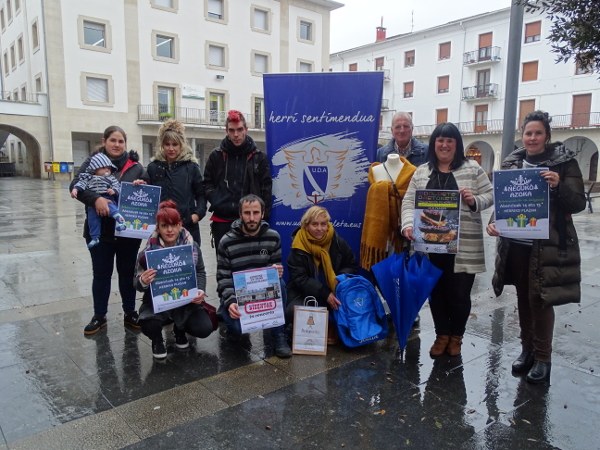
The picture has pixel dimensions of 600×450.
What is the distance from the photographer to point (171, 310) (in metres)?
3.74

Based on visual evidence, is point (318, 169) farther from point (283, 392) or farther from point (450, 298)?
point (283, 392)

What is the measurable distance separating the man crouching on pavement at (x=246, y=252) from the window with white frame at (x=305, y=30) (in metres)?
35.1

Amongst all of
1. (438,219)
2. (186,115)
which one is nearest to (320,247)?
(438,219)

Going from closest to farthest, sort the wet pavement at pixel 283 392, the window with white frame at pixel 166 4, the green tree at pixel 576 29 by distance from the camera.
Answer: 1. the wet pavement at pixel 283 392
2. the green tree at pixel 576 29
3. the window with white frame at pixel 166 4

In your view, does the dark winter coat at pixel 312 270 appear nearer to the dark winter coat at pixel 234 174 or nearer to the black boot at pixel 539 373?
the dark winter coat at pixel 234 174

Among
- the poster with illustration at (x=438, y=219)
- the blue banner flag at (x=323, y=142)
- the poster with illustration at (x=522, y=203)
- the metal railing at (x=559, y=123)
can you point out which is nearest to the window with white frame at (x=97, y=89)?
the metal railing at (x=559, y=123)

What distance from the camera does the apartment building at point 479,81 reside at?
3350 centimetres

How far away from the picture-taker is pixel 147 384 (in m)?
3.22

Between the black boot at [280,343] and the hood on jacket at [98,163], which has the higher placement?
the hood on jacket at [98,163]

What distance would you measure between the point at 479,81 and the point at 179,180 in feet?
130

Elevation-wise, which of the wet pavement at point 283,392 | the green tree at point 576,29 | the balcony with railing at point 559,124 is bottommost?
the wet pavement at point 283,392

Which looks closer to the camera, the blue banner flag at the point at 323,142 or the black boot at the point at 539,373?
the black boot at the point at 539,373

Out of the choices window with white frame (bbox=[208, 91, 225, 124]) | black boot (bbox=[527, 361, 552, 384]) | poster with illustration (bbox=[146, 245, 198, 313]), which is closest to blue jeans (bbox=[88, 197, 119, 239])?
poster with illustration (bbox=[146, 245, 198, 313])

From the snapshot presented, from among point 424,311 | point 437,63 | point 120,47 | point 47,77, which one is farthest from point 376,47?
point 424,311
